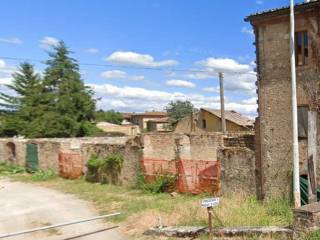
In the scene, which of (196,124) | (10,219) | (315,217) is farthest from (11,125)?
(315,217)

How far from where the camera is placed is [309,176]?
46.0 ft

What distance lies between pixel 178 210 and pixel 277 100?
5.35 meters

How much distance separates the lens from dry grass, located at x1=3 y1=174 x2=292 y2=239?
40.5ft

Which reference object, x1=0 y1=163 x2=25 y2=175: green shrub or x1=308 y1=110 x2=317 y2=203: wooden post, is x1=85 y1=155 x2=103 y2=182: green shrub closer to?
x1=0 y1=163 x2=25 y2=175: green shrub

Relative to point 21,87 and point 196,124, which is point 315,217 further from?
point 21,87

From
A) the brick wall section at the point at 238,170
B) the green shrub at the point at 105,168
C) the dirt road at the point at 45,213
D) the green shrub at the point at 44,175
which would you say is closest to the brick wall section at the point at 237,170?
the brick wall section at the point at 238,170

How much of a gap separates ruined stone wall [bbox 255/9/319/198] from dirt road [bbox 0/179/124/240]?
6276mm

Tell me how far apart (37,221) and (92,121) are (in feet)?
101

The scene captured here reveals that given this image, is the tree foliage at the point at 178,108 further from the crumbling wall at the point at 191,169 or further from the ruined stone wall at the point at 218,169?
the ruined stone wall at the point at 218,169

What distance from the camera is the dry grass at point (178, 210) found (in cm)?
1234

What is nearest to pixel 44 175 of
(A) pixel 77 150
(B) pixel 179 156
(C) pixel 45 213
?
(A) pixel 77 150

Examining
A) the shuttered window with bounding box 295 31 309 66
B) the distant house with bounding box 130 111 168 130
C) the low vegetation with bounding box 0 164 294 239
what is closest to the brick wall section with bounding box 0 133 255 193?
the low vegetation with bounding box 0 164 294 239

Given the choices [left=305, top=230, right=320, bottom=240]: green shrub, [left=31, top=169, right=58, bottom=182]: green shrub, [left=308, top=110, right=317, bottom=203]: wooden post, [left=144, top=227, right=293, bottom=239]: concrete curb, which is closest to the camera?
[left=305, top=230, right=320, bottom=240]: green shrub

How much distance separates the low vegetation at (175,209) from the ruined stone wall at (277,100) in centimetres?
104
